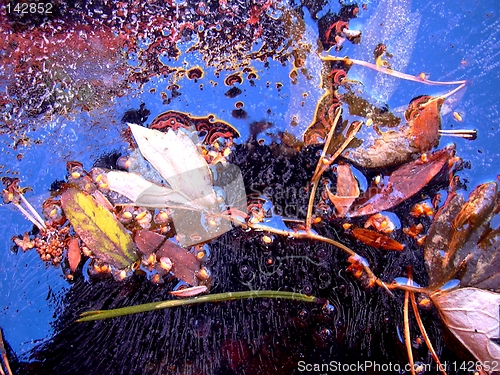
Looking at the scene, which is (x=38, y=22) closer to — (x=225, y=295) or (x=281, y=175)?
(x=281, y=175)

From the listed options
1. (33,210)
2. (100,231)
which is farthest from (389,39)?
(33,210)

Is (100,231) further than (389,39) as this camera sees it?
No

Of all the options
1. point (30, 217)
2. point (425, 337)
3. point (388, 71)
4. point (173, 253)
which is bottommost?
point (425, 337)

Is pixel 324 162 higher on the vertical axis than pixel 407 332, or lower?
higher

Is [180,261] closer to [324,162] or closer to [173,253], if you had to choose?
[173,253]

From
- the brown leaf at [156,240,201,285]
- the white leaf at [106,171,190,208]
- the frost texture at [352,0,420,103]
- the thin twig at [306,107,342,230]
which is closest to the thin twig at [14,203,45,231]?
the white leaf at [106,171,190,208]

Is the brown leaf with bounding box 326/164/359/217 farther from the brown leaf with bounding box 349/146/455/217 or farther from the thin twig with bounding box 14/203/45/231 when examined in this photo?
the thin twig with bounding box 14/203/45/231

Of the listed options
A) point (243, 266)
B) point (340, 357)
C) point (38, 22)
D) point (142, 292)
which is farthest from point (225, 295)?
point (38, 22)

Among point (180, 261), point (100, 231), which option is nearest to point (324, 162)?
point (180, 261)
